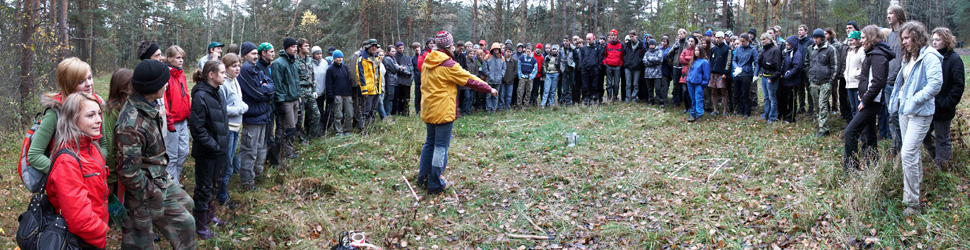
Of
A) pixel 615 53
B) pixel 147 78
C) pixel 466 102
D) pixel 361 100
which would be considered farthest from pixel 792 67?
pixel 147 78

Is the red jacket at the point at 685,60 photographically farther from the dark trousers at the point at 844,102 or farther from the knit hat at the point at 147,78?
the knit hat at the point at 147,78

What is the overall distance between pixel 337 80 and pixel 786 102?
8.01 m

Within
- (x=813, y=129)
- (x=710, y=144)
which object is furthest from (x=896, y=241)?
(x=813, y=129)

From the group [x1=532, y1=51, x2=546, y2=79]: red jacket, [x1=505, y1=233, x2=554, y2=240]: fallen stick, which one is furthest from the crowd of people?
[x1=505, y1=233, x2=554, y2=240]: fallen stick

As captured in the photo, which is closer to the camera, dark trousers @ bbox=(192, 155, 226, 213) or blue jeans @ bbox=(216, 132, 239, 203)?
dark trousers @ bbox=(192, 155, 226, 213)

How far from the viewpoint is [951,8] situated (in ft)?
128

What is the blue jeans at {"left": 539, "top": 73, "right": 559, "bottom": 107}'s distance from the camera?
13.5m

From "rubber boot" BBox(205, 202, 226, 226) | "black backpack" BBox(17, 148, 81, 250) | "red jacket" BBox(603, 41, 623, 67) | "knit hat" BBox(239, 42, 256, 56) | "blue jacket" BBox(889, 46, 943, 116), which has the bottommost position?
"rubber boot" BBox(205, 202, 226, 226)

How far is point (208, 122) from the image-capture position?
4.68 metres

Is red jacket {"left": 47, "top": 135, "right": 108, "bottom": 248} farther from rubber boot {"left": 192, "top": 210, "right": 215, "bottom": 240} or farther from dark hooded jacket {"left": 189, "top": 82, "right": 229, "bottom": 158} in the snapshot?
rubber boot {"left": 192, "top": 210, "right": 215, "bottom": 240}

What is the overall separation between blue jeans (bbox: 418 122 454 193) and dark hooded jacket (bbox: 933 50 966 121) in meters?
4.77

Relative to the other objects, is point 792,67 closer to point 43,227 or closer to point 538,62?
point 538,62

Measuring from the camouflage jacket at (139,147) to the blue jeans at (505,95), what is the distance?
33.1 ft

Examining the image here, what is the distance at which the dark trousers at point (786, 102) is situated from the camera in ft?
30.6
